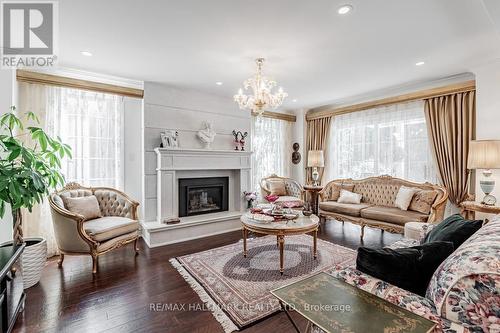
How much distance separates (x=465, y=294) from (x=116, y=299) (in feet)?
8.59

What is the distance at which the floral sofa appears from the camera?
95 cm

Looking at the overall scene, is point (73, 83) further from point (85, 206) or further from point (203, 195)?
point (203, 195)

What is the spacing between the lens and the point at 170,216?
4102 millimetres

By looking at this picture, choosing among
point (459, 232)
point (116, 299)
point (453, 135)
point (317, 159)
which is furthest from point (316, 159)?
point (116, 299)

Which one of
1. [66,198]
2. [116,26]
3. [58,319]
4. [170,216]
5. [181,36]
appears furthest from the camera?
[170,216]

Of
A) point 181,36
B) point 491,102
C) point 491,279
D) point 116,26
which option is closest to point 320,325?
point 491,279

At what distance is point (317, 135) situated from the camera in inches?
232

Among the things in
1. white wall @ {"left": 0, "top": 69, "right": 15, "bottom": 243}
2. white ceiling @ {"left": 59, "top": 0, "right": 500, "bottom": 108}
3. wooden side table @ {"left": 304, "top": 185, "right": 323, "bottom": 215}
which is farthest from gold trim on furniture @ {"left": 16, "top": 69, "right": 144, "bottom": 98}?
wooden side table @ {"left": 304, "top": 185, "right": 323, "bottom": 215}

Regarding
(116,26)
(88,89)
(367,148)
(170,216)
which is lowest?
(170,216)

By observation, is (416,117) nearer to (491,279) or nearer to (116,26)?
(491,279)

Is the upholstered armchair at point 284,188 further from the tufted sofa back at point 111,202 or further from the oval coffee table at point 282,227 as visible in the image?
the tufted sofa back at point 111,202

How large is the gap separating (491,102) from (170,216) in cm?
516

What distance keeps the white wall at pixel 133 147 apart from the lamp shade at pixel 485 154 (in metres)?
5.07

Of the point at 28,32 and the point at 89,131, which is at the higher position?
the point at 28,32
